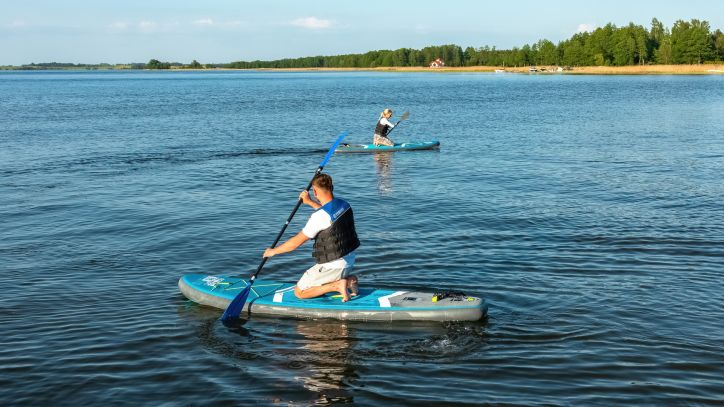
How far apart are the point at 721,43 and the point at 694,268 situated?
13230 centimetres

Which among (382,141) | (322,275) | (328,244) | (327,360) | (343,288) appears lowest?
(327,360)

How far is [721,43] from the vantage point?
5000 inches

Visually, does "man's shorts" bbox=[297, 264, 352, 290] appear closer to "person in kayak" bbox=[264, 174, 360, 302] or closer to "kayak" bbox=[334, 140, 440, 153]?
"person in kayak" bbox=[264, 174, 360, 302]

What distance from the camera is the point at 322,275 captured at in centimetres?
986

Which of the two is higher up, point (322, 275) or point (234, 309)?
point (322, 275)

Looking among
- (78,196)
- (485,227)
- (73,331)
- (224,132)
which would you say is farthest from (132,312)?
(224,132)

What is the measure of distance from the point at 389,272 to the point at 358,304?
99.9 inches

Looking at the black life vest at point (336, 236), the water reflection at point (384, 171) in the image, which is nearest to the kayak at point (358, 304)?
the black life vest at point (336, 236)

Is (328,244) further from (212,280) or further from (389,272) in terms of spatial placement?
(389,272)

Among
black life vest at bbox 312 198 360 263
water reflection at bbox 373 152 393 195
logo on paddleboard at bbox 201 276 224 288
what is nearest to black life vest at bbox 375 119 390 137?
water reflection at bbox 373 152 393 195

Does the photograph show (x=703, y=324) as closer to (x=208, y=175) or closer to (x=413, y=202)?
(x=413, y=202)

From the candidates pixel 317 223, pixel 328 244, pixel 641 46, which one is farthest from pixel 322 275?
pixel 641 46

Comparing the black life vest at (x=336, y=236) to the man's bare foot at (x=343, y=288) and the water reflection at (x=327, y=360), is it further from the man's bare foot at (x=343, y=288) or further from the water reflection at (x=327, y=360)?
the water reflection at (x=327, y=360)

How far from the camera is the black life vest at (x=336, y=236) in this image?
9461 mm
